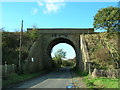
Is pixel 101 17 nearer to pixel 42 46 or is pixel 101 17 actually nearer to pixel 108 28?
pixel 108 28

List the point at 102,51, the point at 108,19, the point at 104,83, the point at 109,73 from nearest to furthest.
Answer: the point at 104,83, the point at 109,73, the point at 102,51, the point at 108,19

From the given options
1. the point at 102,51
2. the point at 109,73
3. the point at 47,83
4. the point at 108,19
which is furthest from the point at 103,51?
the point at 47,83

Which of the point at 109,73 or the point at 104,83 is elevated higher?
the point at 109,73

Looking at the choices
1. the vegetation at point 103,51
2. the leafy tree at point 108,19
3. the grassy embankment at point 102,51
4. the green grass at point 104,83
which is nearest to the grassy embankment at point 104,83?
the green grass at point 104,83

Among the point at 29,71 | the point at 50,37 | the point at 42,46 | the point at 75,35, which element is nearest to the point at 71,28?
the point at 75,35

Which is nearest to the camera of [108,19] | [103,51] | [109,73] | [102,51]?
[109,73]

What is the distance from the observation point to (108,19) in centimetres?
2648

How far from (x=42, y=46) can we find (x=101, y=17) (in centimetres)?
1749

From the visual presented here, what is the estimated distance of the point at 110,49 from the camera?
2725 centimetres

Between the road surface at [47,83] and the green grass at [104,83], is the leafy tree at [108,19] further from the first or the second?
the green grass at [104,83]

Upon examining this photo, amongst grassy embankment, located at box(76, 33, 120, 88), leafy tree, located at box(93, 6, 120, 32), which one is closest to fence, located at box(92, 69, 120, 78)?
grassy embankment, located at box(76, 33, 120, 88)

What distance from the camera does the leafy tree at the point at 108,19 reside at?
2588 centimetres

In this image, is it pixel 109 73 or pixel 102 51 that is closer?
pixel 109 73

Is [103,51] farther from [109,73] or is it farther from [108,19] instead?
[109,73]
